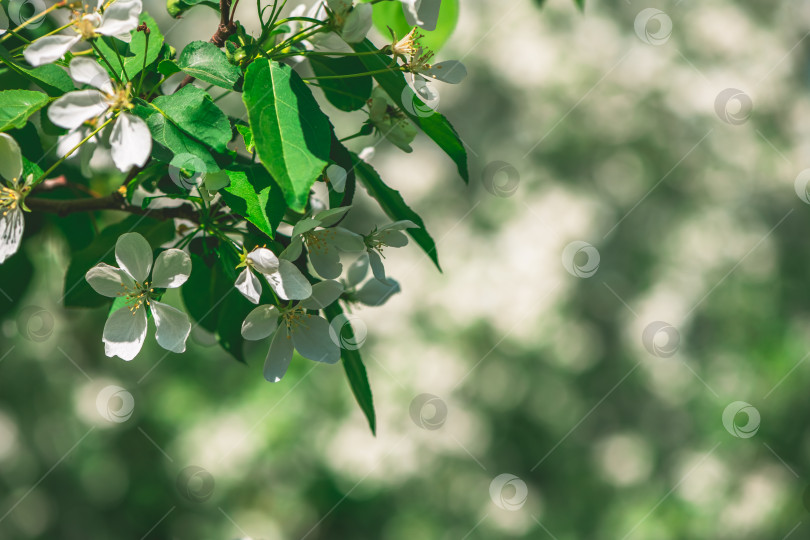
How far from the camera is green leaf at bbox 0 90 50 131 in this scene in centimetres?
57

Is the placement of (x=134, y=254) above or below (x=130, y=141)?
below

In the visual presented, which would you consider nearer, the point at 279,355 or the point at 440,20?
the point at 279,355

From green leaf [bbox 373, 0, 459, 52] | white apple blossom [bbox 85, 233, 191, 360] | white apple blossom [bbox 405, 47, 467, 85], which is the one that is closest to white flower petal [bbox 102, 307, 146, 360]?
white apple blossom [bbox 85, 233, 191, 360]

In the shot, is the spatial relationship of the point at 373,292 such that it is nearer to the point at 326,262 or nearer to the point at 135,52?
the point at 326,262

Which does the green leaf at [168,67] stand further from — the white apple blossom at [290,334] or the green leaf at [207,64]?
the white apple blossom at [290,334]

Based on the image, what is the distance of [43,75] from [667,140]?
317cm

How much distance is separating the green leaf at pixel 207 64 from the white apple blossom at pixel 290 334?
7.7 inches

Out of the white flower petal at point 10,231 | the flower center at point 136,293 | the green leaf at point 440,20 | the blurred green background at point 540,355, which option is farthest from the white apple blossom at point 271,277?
the blurred green background at point 540,355

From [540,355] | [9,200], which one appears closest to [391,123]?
[9,200]

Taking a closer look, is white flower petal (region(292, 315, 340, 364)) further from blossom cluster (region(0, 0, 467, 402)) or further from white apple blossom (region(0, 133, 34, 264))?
white apple blossom (region(0, 133, 34, 264))

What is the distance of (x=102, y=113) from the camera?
0.53 metres

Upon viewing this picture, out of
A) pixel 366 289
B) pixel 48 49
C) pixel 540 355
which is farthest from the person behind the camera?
pixel 540 355

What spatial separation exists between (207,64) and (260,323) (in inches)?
8.8

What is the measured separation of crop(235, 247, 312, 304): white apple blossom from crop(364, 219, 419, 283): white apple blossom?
0.10m
